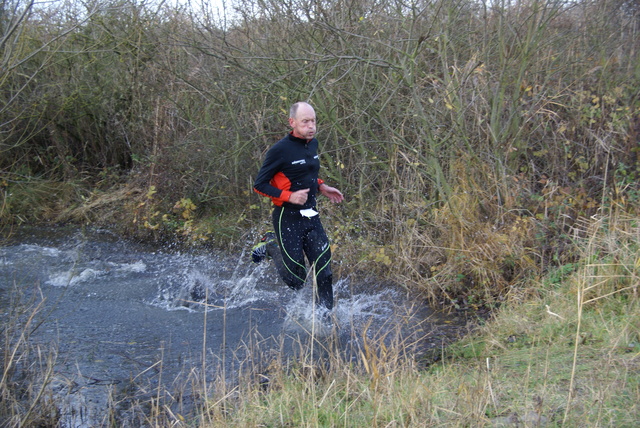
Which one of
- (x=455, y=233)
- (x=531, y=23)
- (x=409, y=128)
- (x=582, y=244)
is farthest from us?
(x=409, y=128)

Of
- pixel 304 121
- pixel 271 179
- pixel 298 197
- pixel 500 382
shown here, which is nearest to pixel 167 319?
pixel 271 179

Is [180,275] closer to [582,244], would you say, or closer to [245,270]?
[245,270]

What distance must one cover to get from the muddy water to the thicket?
0.81m

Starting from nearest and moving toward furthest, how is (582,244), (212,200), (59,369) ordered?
(59,369) → (582,244) → (212,200)

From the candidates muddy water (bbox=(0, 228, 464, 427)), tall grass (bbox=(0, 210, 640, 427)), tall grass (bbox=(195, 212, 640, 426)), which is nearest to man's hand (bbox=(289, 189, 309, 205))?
muddy water (bbox=(0, 228, 464, 427))

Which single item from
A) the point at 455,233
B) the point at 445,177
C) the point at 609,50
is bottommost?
the point at 455,233

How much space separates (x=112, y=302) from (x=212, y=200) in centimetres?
361

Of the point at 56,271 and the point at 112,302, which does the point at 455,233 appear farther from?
the point at 56,271

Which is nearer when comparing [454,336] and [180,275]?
[454,336]

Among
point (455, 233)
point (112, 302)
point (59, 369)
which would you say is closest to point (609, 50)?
point (455, 233)

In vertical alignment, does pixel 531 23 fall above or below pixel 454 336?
above

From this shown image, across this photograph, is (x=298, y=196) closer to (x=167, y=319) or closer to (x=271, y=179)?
(x=271, y=179)

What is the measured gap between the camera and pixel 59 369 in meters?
5.09

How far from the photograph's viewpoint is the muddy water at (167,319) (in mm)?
4719
